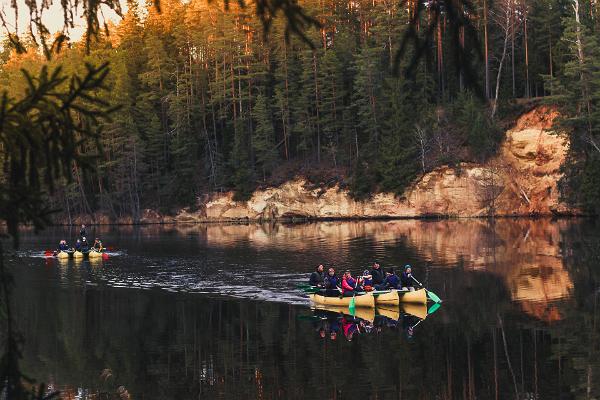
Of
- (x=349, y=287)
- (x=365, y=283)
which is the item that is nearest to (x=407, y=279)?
(x=365, y=283)

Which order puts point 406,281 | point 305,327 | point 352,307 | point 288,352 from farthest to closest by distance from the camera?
1. point 406,281
2. point 352,307
3. point 305,327
4. point 288,352

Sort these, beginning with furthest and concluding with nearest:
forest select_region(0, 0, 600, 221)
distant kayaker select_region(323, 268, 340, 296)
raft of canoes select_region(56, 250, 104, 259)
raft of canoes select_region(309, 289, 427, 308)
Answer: forest select_region(0, 0, 600, 221), raft of canoes select_region(56, 250, 104, 259), distant kayaker select_region(323, 268, 340, 296), raft of canoes select_region(309, 289, 427, 308)

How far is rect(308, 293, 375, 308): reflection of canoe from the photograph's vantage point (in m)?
30.8

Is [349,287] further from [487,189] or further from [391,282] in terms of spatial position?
[487,189]

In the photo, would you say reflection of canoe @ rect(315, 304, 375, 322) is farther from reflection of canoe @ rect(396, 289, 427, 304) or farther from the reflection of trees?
reflection of canoe @ rect(396, 289, 427, 304)

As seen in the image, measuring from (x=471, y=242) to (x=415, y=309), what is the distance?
78.5 feet

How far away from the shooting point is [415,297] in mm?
30531

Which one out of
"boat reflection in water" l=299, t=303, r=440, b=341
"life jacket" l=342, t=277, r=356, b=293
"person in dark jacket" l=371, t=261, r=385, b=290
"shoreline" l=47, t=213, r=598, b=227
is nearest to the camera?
"boat reflection in water" l=299, t=303, r=440, b=341

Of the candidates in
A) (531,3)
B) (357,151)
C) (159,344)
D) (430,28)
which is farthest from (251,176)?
(430,28)

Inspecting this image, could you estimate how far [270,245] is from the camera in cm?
5647

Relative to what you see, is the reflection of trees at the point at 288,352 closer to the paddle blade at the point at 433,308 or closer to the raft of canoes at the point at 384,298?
the paddle blade at the point at 433,308

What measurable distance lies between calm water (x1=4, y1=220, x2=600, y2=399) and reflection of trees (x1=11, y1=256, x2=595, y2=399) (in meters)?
0.07

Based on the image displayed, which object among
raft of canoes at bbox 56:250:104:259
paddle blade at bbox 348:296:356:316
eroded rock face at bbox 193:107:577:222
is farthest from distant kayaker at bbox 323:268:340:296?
eroded rock face at bbox 193:107:577:222

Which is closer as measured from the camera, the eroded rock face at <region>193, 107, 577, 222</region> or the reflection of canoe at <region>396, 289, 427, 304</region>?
the reflection of canoe at <region>396, 289, 427, 304</region>
